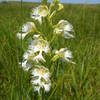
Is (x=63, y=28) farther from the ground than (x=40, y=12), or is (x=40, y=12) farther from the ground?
(x=40, y=12)

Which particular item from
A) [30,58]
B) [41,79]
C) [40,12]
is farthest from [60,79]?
[40,12]

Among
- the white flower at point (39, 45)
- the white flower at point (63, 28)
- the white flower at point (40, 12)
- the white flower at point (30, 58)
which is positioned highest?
the white flower at point (40, 12)

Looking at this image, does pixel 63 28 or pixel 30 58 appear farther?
pixel 63 28

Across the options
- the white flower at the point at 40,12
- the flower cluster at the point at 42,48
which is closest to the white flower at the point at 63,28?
the flower cluster at the point at 42,48

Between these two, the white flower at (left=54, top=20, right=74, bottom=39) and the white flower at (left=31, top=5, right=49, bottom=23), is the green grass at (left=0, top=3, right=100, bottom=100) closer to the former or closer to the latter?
the white flower at (left=31, top=5, right=49, bottom=23)

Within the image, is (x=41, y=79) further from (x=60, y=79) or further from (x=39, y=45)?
(x=39, y=45)

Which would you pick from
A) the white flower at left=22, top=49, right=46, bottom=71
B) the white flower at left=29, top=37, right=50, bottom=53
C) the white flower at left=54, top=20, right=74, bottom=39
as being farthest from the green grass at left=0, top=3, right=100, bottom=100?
the white flower at left=54, top=20, right=74, bottom=39

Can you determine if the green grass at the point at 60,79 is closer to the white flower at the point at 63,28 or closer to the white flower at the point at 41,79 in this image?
the white flower at the point at 41,79
